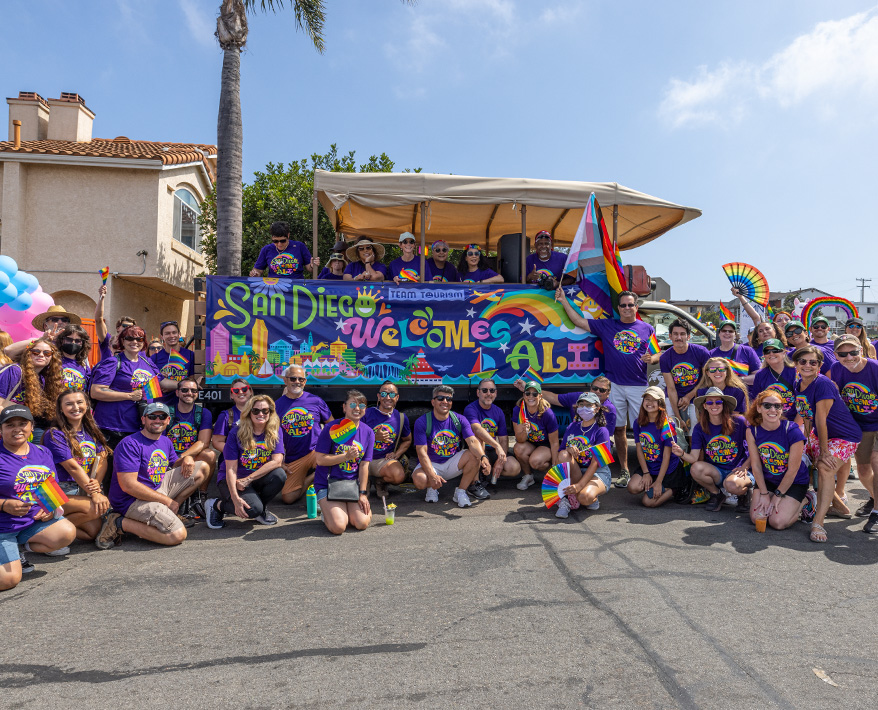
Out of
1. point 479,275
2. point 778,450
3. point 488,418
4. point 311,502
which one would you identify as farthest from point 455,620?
point 479,275

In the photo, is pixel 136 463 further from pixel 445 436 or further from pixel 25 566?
pixel 445 436

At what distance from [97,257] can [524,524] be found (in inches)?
520

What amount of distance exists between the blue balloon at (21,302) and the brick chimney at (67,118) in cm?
1293

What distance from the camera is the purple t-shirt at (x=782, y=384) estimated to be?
5.43 metres

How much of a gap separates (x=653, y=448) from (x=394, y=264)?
12.0ft

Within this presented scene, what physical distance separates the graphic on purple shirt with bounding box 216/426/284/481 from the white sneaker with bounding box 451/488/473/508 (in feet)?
6.28

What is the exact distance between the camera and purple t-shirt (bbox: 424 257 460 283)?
742cm

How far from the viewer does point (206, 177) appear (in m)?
17.2

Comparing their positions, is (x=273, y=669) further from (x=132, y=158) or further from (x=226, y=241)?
(x=132, y=158)

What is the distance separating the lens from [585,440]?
5.78 meters

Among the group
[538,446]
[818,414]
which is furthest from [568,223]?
[818,414]

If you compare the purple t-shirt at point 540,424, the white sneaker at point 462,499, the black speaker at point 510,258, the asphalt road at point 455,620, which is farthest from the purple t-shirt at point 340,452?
the black speaker at point 510,258

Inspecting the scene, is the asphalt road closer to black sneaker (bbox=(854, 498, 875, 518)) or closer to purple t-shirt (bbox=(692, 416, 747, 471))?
black sneaker (bbox=(854, 498, 875, 518))

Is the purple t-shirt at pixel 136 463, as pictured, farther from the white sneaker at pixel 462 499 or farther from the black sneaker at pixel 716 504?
the black sneaker at pixel 716 504
